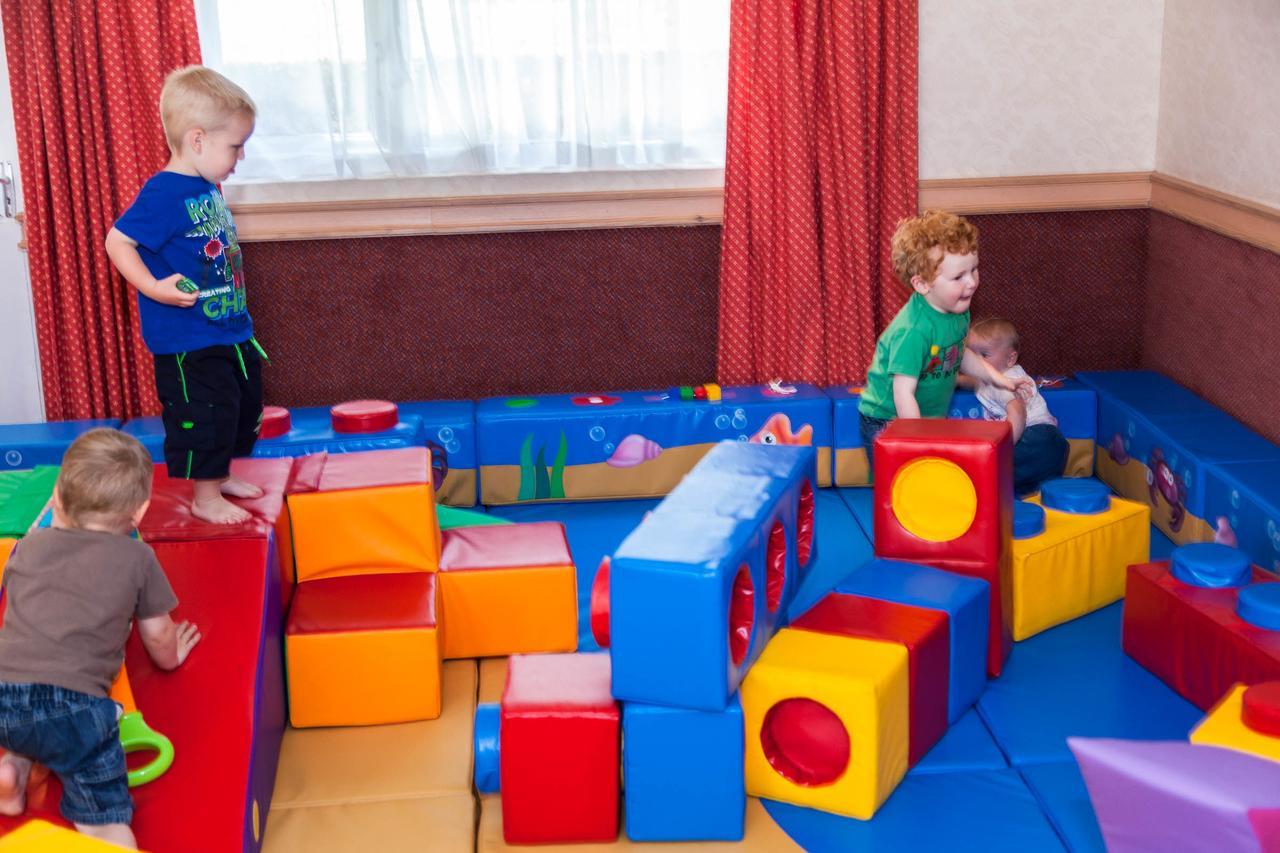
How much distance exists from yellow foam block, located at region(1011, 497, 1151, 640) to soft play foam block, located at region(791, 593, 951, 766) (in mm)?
510

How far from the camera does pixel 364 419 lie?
157 inches

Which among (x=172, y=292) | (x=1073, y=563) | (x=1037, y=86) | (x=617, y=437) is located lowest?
(x=1073, y=563)

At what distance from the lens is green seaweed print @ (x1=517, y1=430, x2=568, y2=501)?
13.9 feet

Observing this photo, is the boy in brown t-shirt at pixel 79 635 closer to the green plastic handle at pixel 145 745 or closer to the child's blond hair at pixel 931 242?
the green plastic handle at pixel 145 745

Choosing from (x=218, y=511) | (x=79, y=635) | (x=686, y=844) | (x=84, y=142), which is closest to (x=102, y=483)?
(x=79, y=635)

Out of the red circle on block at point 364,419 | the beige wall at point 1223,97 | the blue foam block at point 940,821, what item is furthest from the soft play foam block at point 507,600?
the beige wall at point 1223,97

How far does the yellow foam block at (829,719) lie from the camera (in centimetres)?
249

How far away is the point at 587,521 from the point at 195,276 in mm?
1490

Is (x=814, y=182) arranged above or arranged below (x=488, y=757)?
above

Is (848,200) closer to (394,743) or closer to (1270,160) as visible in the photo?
(1270,160)

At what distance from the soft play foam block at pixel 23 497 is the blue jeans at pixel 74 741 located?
2.17 feet

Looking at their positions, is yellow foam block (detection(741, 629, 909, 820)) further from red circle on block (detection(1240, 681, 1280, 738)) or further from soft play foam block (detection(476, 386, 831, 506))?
soft play foam block (detection(476, 386, 831, 506))

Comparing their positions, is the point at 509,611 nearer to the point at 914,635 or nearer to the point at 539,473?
the point at 914,635

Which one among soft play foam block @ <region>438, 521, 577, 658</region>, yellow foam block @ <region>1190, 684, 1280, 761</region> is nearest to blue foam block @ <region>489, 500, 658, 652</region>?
soft play foam block @ <region>438, 521, 577, 658</region>
